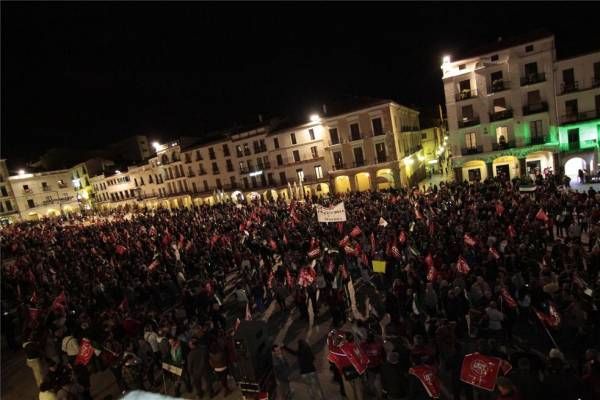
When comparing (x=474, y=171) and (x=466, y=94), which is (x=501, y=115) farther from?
(x=474, y=171)

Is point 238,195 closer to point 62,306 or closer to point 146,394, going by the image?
point 62,306

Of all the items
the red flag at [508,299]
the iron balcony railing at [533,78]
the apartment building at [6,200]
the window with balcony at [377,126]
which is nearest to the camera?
the red flag at [508,299]

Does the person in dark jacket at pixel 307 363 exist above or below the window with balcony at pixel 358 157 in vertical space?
below

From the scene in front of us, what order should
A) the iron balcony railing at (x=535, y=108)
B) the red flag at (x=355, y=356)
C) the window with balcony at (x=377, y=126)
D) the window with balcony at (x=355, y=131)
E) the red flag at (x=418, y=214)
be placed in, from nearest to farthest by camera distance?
1. the red flag at (x=355, y=356)
2. the red flag at (x=418, y=214)
3. the iron balcony railing at (x=535, y=108)
4. the window with balcony at (x=377, y=126)
5. the window with balcony at (x=355, y=131)

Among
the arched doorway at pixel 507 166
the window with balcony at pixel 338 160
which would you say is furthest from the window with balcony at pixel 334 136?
the arched doorway at pixel 507 166

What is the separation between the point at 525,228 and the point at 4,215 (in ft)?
239

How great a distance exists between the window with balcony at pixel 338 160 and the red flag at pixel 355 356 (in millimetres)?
30543

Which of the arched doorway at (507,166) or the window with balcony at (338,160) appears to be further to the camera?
the window with balcony at (338,160)

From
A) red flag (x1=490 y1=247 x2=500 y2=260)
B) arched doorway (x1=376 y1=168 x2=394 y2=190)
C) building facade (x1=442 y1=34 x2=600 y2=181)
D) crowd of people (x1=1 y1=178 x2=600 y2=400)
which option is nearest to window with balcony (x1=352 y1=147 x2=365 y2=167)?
arched doorway (x1=376 y1=168 x2=394 y2=190)

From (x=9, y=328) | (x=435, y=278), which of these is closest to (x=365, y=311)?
(x=435, y=278)

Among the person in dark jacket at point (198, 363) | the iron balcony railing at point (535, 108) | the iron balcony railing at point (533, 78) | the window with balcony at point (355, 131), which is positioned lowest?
the person in dark jacket at point (198, 363)

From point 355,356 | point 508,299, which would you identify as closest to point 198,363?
point 355,356

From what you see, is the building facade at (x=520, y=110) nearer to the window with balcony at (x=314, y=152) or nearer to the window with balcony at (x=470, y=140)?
the window with balcony at (x=470, y=140)

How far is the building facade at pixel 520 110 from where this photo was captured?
84.0ft
